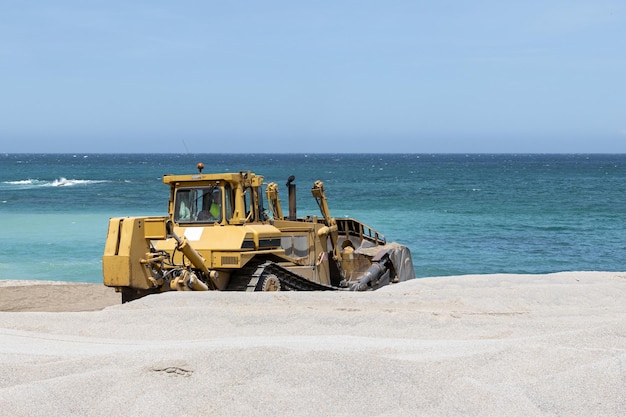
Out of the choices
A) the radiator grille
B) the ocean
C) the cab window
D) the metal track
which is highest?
the cab window

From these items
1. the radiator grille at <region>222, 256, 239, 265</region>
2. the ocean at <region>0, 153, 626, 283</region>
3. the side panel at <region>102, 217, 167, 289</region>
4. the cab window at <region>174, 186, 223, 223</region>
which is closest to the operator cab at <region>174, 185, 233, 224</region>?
the cab window at <region>174, 186, 223, 223</region>

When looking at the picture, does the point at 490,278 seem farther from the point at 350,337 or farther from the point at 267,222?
the point at 350,337

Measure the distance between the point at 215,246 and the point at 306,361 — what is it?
5.32 m

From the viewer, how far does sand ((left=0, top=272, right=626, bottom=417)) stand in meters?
5.95

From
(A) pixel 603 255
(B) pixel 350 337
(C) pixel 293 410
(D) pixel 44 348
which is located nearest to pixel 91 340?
(D) pixel 44 348

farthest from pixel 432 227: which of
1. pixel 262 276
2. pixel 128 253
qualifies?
pixel 128 253

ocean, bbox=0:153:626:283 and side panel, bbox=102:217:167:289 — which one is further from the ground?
side panel, bbox=102:217:167:289

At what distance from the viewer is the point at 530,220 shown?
37281 millimetres

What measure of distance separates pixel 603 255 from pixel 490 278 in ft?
41.9

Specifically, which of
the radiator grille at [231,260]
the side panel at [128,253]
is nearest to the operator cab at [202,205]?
the radiator grille at [231,260]

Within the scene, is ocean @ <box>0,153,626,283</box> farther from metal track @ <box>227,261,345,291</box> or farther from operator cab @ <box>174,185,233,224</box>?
metal track @ <box>227,261,345,291</box>

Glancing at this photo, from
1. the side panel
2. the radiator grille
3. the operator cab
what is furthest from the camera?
the operator cab

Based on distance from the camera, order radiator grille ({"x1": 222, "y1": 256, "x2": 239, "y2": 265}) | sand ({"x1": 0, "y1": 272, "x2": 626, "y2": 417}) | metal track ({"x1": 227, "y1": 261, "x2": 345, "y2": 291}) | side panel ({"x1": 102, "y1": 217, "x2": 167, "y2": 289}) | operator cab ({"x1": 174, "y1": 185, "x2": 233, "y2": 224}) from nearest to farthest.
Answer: sand ({"x1": 0, "y1": 272, "x2": 626, "y2": 417}) → side panel ({"x1": 102, "y1": 217, "x2": 167, "y2": 289}) → radiator grille ({"x1": 222, "y1": 256, "x2": 239, "y2": 265}) → metal track ({"x1": 227, "y1": 261, "x2": 345, "y2": 291}) → operator cab ({"x1": 174, "y1": 185, "x2": 233, "y2": 224})

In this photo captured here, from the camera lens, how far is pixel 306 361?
662 centimetres
